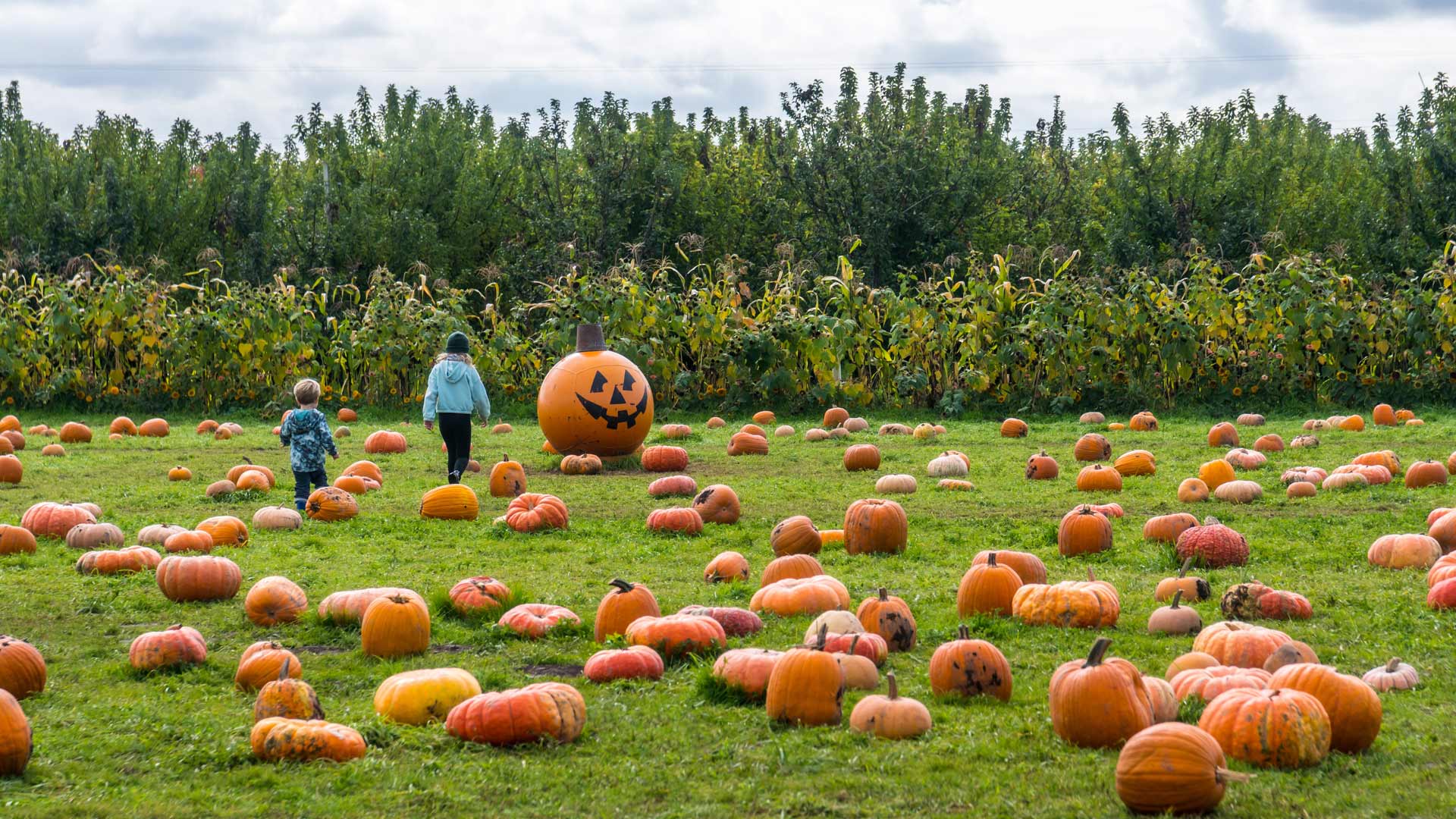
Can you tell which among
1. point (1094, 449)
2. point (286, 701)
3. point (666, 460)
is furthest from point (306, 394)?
point (1094, 449)

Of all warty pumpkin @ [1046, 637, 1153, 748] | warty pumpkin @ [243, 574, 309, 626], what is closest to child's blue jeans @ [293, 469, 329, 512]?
warty pumpkin @ [243, 574, 309, 626]

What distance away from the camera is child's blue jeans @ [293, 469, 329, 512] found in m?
11.5

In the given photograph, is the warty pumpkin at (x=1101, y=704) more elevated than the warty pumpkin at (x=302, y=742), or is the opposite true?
the warty pumpkin at (x=1101, y=704)

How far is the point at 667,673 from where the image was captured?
19.7ft

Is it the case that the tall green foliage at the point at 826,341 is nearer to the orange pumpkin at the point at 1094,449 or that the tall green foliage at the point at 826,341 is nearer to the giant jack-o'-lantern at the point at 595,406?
the giant jack-o'-lantern at the point at 595,406

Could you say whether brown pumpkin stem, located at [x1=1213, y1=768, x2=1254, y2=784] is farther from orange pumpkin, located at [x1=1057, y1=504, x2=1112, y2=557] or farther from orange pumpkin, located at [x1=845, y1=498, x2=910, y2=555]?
orange pumpkin, located at [x1=845, y1=498, x2=910, y2=555]

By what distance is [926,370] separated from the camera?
69.4 feet

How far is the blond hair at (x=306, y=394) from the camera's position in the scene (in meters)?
11.7

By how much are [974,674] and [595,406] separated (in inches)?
376

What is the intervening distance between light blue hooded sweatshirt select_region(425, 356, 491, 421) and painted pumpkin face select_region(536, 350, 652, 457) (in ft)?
4.88

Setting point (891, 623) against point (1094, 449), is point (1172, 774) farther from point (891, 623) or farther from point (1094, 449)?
point (1094, 449)

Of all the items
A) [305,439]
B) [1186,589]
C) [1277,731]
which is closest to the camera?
[1277,731]

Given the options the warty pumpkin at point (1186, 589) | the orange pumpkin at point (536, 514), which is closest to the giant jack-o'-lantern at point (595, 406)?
the orange pumpkin at point (536, 514)

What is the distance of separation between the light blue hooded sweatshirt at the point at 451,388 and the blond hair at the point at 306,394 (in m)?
1.42
